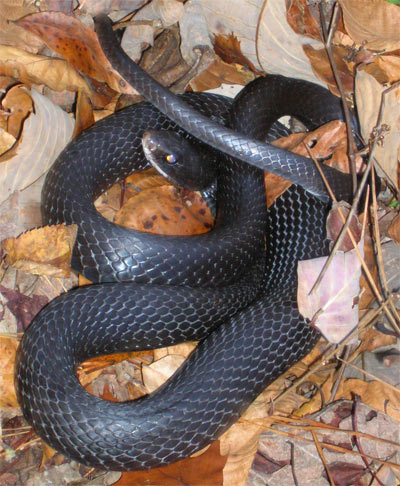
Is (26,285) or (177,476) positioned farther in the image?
(26,285)

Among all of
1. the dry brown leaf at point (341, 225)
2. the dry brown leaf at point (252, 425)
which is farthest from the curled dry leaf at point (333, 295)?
the dry brown leaf at point (252, 425)

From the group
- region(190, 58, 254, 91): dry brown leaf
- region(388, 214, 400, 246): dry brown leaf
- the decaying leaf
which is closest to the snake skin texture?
region(388, 214, 400, 246): dry brown leaf

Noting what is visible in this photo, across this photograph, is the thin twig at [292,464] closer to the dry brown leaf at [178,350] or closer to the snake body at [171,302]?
the snake body at [171,302]

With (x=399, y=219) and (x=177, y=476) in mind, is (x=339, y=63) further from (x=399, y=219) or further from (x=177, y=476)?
(x=177, y=476)

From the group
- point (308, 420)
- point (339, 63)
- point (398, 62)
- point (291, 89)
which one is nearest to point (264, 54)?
point (291, 89)

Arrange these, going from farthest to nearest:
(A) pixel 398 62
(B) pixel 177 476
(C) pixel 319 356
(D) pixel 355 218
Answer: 1. (A) pixel 398 62
2. (C) pixel 319 356
3. (D) pixel 355 218
4. (B) pixel 177 476

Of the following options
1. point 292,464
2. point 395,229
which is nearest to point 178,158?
point 395,229
